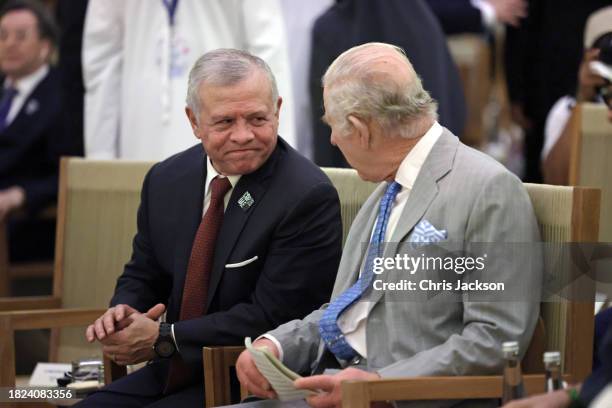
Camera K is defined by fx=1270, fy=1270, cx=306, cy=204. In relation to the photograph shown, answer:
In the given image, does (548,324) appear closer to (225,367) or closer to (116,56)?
(225,367)

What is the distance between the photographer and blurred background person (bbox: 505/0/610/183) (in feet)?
23.6

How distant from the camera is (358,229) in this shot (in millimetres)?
3754

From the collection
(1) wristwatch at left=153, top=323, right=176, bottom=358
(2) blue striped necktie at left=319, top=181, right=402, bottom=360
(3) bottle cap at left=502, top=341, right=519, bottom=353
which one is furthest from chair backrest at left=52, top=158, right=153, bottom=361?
(3) bottle cap at left=502, top=341, right=519, bottom=353

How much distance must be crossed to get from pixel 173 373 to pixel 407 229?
1.03m

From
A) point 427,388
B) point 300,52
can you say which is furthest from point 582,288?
point 300,52

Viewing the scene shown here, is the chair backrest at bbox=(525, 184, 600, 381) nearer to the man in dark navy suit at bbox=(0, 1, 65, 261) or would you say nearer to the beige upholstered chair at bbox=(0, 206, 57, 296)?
the beige upholstered chair at bbox=(0, 206, 57, 296)

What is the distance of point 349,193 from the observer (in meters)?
4.32

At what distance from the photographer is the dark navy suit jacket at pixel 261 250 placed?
3943 millimetres

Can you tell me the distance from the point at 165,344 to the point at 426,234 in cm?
101

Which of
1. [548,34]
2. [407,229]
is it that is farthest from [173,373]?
[548,34]

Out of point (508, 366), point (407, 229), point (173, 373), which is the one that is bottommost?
point (173, 373)

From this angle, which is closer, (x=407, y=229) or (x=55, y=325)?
(x=407, y=229)

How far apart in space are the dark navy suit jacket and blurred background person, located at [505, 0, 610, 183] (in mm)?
3248

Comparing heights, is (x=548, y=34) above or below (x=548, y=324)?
above
